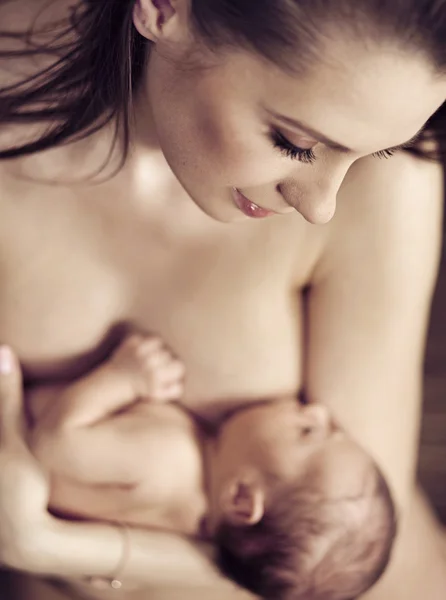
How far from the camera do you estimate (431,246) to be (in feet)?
2.93

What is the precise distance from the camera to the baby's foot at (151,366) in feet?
2.95

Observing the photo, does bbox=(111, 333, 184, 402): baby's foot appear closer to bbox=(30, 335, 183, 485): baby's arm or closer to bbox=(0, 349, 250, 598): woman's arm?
bbox=(30, 335, 183, 485): baby's arm

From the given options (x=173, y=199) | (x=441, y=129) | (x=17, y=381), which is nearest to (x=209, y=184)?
(x=173, y=199)

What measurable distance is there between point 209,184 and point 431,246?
0.36 m

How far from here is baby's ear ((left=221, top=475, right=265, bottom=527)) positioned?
88 centimetres

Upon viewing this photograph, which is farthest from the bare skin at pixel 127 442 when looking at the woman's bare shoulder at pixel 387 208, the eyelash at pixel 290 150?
the eyelash at pixel 290 150

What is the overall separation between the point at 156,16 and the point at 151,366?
0.45 meters

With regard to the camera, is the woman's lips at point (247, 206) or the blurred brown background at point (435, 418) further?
the blurred brown background at point (435, 418)

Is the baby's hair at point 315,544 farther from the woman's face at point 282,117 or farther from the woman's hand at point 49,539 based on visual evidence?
the woman's face at point 282,117

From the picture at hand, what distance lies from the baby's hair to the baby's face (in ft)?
0.06

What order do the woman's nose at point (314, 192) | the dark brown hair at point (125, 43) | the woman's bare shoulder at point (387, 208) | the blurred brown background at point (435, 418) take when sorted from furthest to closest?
1. the blurred brown background at point (435, 418)
2. the woman's bare shoulder at point (387, 208)
3. the woman's nose at point (314, 192)
4. the dark brown hair at point (125, 43)

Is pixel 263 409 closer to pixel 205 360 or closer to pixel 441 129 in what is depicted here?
pixel 205 360

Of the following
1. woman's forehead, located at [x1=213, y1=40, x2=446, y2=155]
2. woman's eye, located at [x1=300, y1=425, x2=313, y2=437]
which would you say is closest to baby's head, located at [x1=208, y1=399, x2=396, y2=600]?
woman's eye, located at [x1=300, y1=425, x2=313, y2=437]

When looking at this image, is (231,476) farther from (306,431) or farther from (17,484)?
(17,484)
